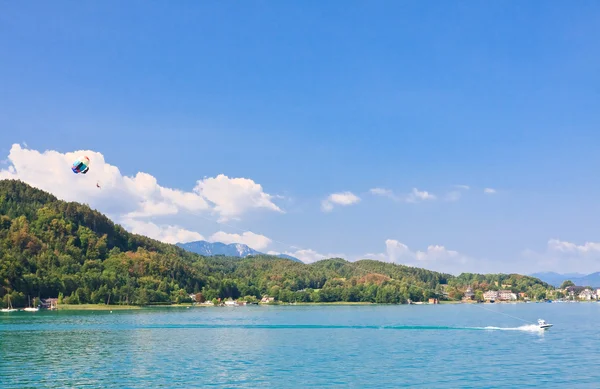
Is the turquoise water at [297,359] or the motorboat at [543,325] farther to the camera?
the motorboat at [543,325]

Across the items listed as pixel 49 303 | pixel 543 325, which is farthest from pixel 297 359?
pixel 49 303

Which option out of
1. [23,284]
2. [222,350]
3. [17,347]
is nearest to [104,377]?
[222,350]

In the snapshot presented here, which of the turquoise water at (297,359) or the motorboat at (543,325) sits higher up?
the motorboat at (543,325)

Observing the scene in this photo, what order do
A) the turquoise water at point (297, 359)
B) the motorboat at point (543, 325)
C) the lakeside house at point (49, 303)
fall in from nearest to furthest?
the turquoise water at point (297, 359) → the motorboat at point (543, 325) → the lakeside house at point (49, 303)

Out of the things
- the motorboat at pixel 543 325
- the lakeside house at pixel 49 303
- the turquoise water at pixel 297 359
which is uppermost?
the lakeside house at pixel 49 303

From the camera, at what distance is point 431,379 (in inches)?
1988

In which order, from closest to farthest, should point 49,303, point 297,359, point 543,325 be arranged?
point 297,359
point 543,325
point 49,303

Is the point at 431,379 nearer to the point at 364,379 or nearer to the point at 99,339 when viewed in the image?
the point at 364,379

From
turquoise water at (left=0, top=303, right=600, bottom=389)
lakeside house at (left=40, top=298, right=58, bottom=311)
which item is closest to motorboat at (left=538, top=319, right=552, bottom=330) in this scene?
turquoise water at (left=0, top=303, right=600, bottom=389)

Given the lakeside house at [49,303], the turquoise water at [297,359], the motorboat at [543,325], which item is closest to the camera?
the turquoise water at [297,359]

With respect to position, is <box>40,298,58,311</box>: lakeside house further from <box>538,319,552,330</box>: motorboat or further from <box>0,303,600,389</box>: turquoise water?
<box>538,319,552,330</box>: motorboat

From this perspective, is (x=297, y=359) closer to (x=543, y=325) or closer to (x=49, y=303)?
(x=543, y=325)

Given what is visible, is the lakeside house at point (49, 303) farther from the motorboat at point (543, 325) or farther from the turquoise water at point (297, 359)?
the motorboat at point (543, 325)

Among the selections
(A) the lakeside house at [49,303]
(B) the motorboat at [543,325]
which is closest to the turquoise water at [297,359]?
(B) the motorboat at [543,325]
